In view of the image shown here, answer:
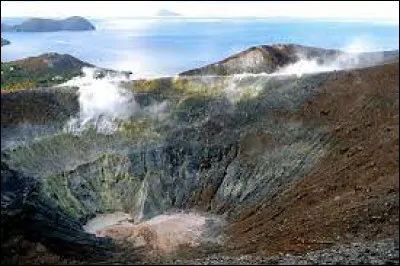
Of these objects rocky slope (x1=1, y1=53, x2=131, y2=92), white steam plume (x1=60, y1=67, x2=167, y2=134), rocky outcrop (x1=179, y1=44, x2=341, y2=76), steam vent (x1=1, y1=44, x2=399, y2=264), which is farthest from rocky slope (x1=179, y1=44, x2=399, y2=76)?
steam vent (x1=1, y1=44, x2=399, y2=264)

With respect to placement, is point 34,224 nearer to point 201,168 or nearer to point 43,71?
point 201,168

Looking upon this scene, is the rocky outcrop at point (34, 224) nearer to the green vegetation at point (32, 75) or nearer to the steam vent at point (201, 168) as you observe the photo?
the steam vent at point (201, 168)

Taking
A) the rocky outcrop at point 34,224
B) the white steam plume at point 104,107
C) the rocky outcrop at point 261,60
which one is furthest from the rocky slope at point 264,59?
the rocky outcrop at point 34,224

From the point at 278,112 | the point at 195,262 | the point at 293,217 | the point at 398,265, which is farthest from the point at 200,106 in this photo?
the point at 398,265

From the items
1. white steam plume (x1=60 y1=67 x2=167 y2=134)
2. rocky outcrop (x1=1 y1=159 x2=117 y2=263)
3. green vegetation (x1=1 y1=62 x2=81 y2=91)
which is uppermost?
green vegetation (x1=1 y1=62 x2=81 y2=91)

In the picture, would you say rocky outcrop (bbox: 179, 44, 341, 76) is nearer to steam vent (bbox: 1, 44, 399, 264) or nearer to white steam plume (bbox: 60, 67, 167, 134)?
steam vent (bbox: 1, 44, 399, 264)

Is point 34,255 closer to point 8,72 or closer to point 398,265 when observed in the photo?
point 398,265

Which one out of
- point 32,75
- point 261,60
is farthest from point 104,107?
point 32,75

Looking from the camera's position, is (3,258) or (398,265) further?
(3,258)
